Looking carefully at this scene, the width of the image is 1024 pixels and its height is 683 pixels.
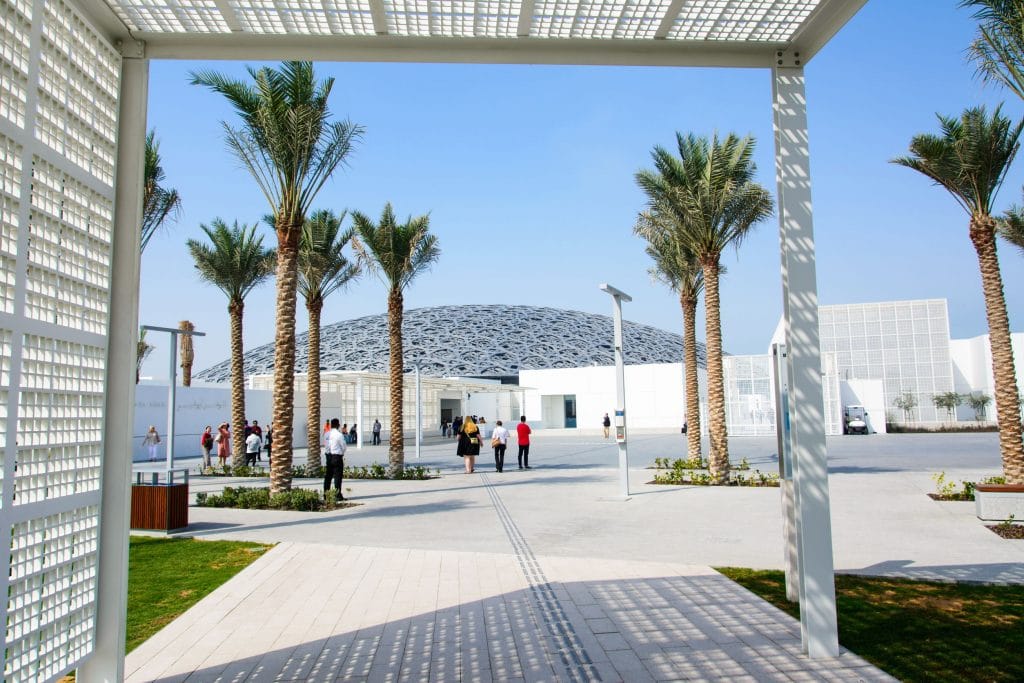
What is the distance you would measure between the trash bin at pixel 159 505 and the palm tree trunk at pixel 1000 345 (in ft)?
41.9

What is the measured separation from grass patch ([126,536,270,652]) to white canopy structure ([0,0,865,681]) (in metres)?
2.18

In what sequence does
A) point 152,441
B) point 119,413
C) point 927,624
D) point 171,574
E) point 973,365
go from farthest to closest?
point 973,365 → point 152,441 → point 171,574 → point 927,624 → point 119,413

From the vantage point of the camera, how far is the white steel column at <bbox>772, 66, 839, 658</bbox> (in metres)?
4.19

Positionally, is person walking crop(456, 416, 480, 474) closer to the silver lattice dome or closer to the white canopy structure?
the white canopy structure

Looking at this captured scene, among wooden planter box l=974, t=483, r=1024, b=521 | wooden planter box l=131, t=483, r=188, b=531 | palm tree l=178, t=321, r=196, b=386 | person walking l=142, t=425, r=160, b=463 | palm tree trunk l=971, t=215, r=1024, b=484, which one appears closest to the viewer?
wooden planter box l=974, t=483, r=1024, b=521

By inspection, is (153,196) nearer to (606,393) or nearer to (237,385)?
(237,385)

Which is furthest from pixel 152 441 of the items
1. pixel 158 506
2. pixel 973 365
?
pixel 973 365

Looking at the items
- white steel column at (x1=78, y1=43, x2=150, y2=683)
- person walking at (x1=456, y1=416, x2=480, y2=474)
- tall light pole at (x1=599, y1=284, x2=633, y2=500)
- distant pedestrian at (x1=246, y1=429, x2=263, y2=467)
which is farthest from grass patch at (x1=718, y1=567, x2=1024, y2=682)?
distant pedestrian at (x1=246, y1=429, x2=263, y2=467)

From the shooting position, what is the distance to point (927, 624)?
5008 mm

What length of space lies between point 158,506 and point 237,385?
35.1 feet

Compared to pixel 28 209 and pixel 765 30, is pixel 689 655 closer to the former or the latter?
pixel 765 30

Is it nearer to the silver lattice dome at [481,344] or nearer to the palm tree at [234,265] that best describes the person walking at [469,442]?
the palm tree at [234,265]

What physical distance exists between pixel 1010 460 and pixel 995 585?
20.5 ft

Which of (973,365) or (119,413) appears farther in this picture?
(973,365)
